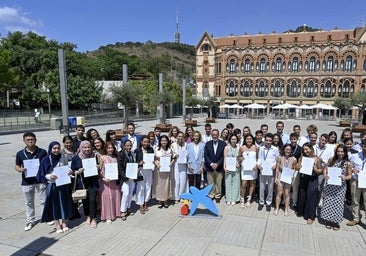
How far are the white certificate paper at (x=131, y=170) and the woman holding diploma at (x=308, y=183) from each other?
346cm

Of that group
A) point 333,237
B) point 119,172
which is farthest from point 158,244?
point 333,237

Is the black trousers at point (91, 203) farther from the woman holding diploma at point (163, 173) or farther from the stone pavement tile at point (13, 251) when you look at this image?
the woman holding diploma at point (163, 173)

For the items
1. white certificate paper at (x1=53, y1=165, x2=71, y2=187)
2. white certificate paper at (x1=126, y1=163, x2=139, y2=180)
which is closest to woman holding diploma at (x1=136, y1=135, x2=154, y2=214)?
white certificate paper at (x1=126, y1=163, x2=139, y2=180)

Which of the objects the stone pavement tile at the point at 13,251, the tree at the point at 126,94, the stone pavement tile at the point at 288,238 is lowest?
the stone pavement tile at the point at 288,238

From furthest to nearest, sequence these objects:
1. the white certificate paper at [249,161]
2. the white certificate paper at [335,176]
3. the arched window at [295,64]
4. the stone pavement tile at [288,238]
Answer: the arched window at [295,64] → the white certificate paper at [249,161] → the white certificate paper at [335,176] → the stone pavement tile at [288,238]

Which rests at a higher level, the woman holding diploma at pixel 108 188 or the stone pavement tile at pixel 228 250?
the woman holding diploma at pixel 108 188

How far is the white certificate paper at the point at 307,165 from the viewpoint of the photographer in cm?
594

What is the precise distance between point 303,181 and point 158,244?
131 inches

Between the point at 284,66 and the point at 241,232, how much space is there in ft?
201

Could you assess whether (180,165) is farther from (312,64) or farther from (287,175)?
(312,64)

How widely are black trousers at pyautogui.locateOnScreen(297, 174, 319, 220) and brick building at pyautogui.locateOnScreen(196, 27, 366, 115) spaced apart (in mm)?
58797

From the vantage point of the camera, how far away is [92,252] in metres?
4.98

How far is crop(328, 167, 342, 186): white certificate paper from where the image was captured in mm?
5715

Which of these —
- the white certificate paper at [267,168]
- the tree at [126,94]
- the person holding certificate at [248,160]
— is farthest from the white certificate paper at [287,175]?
the tree at [126,94]
